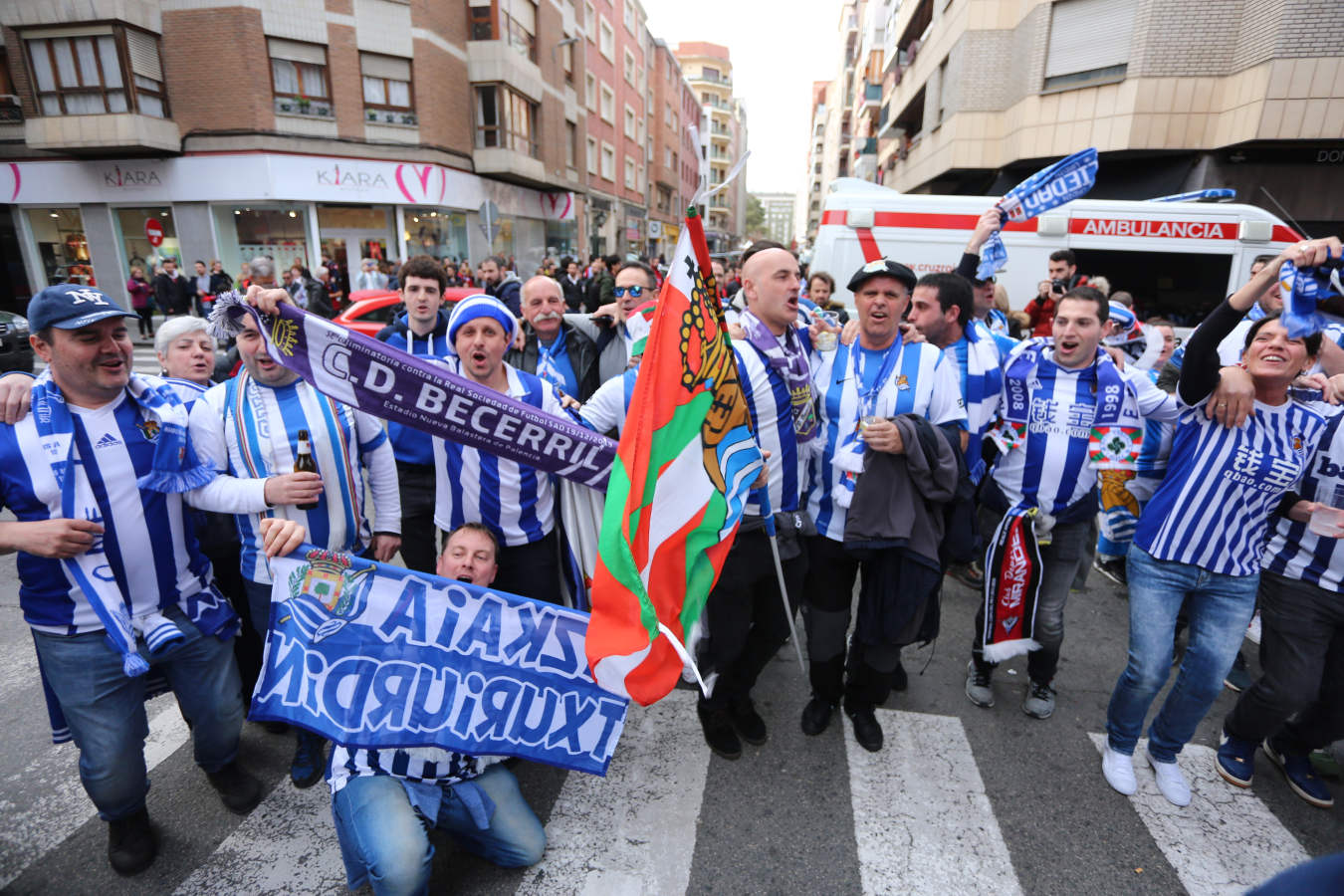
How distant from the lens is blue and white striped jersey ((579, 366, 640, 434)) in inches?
126

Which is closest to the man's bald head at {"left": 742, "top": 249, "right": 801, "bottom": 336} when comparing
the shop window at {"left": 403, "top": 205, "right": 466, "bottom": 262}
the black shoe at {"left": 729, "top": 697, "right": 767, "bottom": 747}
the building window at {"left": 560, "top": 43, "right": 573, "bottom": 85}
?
the black shoe at {"left": 729, "top": 697, "right": 767, "bottom": 747}

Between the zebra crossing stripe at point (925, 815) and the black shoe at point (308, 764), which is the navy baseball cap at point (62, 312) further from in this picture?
the zebra crossing stripe at point (925, 815)

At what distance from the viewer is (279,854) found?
2752 millimetres

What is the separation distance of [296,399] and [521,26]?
2800cm

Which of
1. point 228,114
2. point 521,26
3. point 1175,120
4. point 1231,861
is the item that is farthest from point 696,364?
point 521,26

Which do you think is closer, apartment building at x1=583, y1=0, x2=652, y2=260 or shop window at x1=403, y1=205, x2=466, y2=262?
shop window at x1=403, y1=205, x2=466, y2=262

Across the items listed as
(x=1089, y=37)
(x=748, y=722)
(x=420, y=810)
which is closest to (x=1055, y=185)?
(x=748, y=722)

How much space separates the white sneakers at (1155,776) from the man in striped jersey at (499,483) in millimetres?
2774

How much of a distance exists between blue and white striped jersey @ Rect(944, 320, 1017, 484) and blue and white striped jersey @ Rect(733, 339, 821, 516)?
1.01 meters

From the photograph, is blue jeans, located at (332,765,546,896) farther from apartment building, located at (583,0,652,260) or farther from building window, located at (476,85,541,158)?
apartment building, located at (583,0,652,260)

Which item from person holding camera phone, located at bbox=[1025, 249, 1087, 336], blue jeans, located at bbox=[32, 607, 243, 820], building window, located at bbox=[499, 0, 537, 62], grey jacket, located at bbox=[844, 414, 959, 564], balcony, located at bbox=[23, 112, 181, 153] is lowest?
blue jeans, located at bbox=[32, 607, 243, 820]

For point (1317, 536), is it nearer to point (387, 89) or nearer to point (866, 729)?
point (866, 729)

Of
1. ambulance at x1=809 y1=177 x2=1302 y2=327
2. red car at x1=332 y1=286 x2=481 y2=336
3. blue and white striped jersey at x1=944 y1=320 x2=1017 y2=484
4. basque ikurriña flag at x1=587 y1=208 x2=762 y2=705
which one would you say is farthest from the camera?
red car at x1=332 y1=286 x2=481 y2=336

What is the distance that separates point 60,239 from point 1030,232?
26.7 meters
